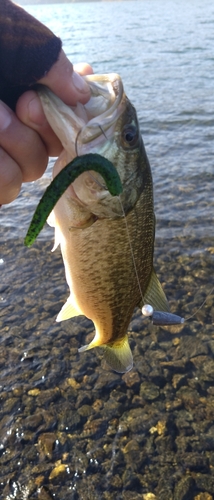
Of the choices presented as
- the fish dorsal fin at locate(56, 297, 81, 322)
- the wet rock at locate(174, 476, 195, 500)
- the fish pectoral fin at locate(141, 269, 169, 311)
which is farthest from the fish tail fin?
the wet rock at locate(174, 476, 195, 500)

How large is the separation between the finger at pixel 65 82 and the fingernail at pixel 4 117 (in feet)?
0.69

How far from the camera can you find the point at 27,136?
7.02 ft

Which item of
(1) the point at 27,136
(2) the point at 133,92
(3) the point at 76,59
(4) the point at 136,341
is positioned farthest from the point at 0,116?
(3) the point at 76,59

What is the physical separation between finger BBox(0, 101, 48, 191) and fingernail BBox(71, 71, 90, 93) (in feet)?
1.01

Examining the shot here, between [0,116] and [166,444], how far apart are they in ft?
10.6

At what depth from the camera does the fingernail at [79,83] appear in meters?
2.05

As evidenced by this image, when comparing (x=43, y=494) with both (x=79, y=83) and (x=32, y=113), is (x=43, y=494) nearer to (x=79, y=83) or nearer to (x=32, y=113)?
(x=32, y=113)

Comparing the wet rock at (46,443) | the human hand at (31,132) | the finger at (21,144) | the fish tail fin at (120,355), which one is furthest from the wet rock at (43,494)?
the finger at (21,144)

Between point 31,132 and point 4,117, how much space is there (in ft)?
0.50

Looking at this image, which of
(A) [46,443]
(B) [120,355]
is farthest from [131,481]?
(B) [120,355]

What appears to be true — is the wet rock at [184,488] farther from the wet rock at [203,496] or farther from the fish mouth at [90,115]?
the fish mouth at [90,115]

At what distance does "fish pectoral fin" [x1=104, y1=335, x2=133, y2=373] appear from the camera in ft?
10.5

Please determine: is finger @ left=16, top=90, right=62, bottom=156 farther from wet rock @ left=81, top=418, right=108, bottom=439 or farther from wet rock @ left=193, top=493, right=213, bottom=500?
wet rock @ left=193, top=493, right=213, bottom=500

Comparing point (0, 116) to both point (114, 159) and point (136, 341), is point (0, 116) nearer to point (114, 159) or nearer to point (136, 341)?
point (114, 159)
